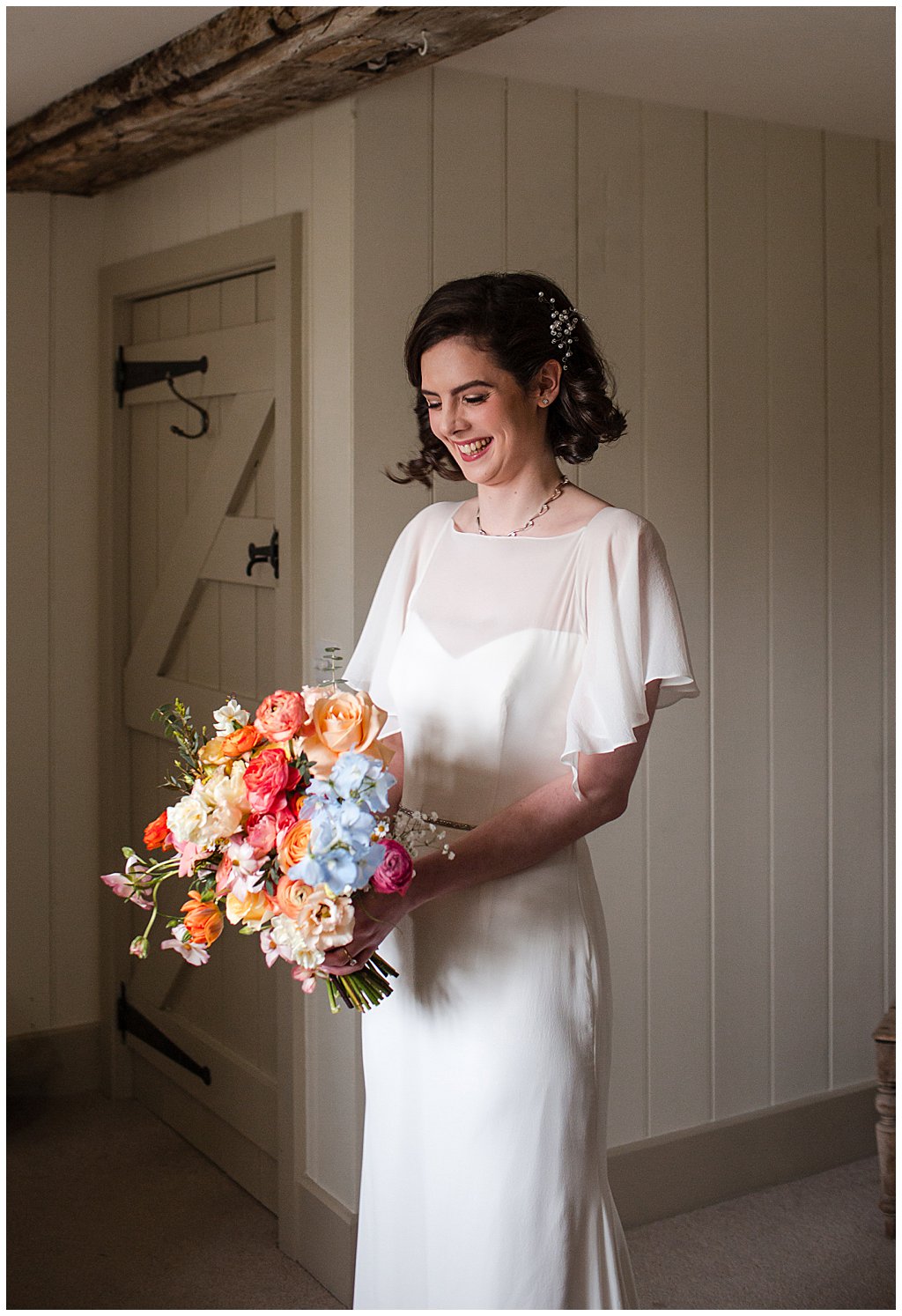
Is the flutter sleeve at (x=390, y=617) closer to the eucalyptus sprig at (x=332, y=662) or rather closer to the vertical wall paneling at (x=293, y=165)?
the eucalyptus sprig at (x=332, y=662)

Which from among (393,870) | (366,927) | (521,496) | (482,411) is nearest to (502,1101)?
(366,927)

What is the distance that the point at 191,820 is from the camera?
171 cm

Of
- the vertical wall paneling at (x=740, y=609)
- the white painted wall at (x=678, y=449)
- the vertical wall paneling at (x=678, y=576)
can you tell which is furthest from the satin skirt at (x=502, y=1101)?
the vertical wall paneling at (x=740, y=609)

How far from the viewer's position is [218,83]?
9.19ft

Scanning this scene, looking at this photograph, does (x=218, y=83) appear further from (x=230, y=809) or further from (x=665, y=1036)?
(x=665, y=1036)

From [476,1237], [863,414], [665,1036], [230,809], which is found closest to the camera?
[230,809]

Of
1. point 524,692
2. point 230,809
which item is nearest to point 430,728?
point 524,692

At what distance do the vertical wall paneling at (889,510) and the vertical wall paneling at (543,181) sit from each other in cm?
104

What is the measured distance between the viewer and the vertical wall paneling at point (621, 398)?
10.3 feet

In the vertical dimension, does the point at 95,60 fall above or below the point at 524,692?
above

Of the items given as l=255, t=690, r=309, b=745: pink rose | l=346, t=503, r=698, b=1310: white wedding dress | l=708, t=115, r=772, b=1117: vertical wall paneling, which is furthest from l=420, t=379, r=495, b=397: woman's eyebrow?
l=708, t=115, r=772, b=1117: vertical wall paneling

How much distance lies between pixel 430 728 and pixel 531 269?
142 cm

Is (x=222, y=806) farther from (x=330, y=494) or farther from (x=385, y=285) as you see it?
(x=385, y=285)

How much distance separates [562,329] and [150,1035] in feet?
8.80
